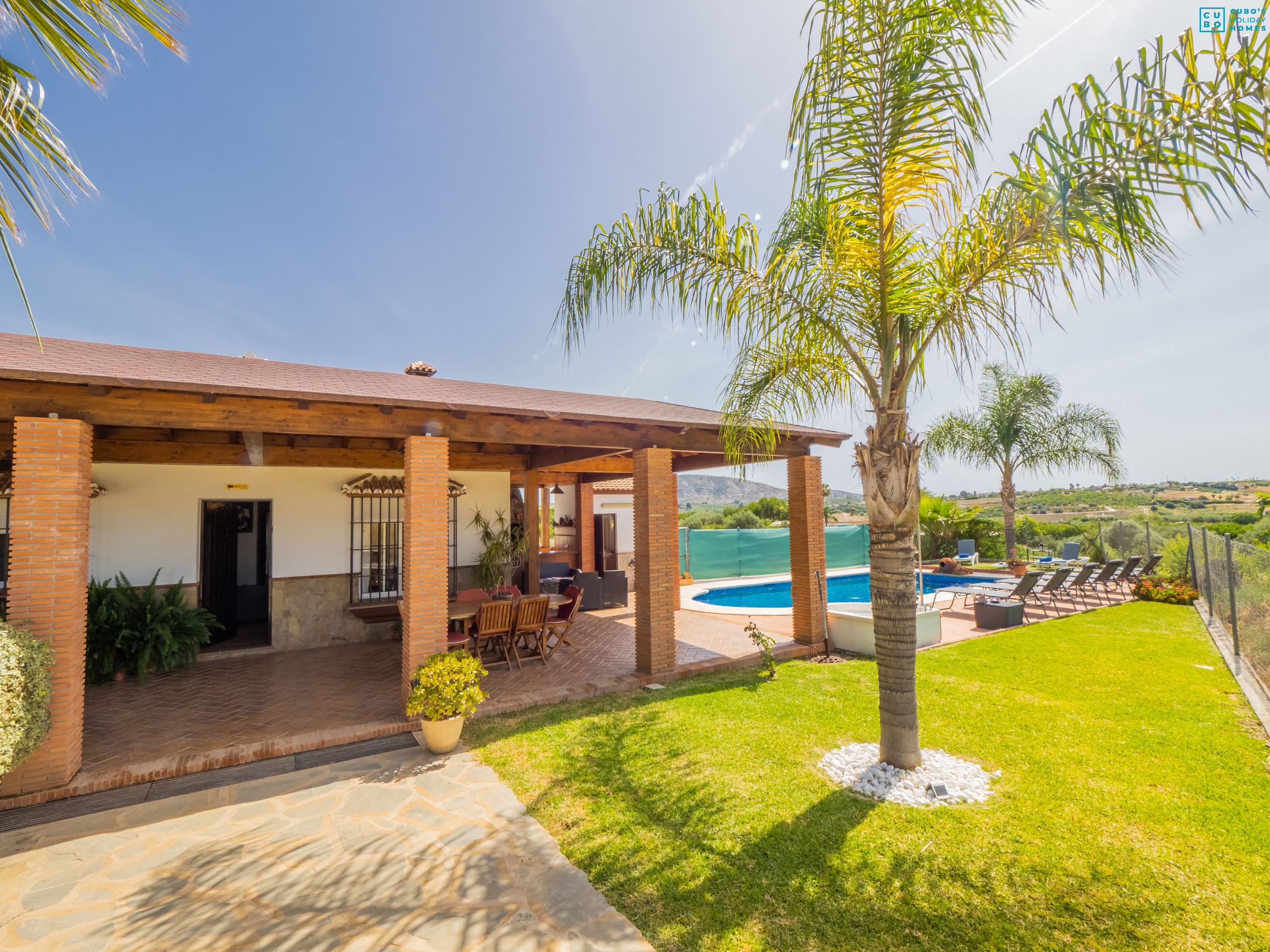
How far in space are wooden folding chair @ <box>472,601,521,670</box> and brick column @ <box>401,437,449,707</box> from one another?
59.2 inches

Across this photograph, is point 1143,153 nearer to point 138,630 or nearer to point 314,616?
point 314,616

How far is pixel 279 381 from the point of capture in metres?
5.61

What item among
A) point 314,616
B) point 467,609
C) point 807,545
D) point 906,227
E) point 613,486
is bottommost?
point 314,616

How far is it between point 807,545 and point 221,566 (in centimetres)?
1142

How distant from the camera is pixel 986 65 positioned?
12.6ft

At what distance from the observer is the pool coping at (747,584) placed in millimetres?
12023

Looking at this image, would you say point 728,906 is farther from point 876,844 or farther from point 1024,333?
point 1024,333

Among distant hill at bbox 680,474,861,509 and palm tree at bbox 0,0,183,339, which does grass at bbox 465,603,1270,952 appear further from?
distant hill at bbox 680,474,861,509

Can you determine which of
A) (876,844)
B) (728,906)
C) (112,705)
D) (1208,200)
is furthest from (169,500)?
(1208,200)

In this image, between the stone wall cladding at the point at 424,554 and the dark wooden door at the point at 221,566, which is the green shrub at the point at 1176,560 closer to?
the stone wall cladding at the point at 424,554

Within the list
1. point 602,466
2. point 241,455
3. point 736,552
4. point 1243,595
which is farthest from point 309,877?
point 736,552

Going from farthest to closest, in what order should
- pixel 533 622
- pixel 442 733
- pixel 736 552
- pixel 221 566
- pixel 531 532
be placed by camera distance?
pixel 736 552 < pixel 531 532 < pixel 221 566 < pixel 533 622 < pixel 442 733

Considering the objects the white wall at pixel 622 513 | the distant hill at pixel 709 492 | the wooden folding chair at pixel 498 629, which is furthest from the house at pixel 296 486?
the distant hill at pixel 709 492

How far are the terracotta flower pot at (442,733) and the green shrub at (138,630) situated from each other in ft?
16.7
